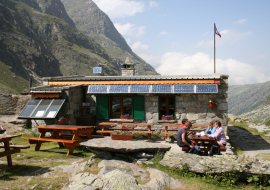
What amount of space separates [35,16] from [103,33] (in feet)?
334

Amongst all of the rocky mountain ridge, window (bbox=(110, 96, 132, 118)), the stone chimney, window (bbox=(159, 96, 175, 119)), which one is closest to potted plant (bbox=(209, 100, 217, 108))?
window (bbox=(159, 96, 175, 119))

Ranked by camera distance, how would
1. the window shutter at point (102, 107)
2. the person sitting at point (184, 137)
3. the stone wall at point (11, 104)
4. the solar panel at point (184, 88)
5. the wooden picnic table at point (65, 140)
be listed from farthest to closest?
the stone wall at point (11, 104) → the window shutter at point (102, 107) → the solar panel at point (184, 88) → the wooden picnic table at point (65, 140) → the person sitting at point (184, 137)

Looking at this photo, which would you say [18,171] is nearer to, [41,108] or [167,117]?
[41,108]

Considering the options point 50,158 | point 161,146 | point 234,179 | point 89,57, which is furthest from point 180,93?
point 89,57

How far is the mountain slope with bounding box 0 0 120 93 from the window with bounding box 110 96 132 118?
30964mm

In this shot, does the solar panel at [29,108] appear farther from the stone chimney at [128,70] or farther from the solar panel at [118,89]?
the stone chimney at [128,70]

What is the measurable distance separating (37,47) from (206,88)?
73.7m

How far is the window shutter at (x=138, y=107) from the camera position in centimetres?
1204

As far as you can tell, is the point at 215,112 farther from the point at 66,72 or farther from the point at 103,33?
the point at 103,33

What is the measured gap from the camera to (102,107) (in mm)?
12391

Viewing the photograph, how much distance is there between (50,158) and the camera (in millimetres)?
7562

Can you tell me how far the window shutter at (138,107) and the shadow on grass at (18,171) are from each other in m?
Result: 6.33

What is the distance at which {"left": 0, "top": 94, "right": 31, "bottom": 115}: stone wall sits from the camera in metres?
13.6

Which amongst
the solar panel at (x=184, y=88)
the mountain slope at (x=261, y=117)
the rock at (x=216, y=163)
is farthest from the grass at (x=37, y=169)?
the mountain slope at (x=261, y=117)
